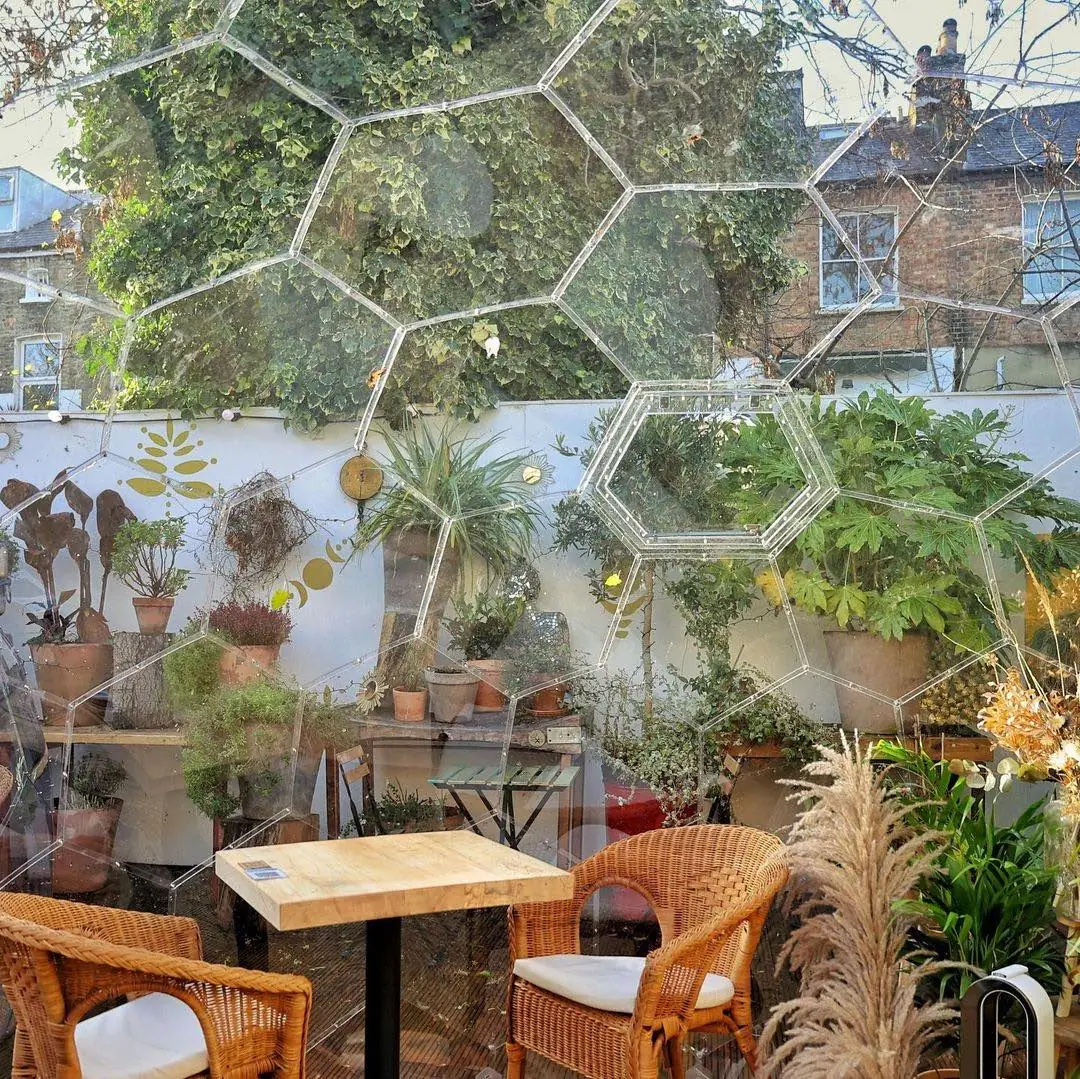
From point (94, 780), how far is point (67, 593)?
56 cm

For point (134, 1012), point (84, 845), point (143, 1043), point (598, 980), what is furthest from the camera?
point (84, 845)

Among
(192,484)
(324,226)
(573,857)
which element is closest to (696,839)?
(573,857)

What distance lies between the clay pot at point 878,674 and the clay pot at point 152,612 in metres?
1.96

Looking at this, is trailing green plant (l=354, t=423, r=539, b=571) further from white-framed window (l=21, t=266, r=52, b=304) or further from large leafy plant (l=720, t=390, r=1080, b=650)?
white-framed window (l=21, t=266, r=52, b=304)

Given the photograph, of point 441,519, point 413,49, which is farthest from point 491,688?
point 413,49

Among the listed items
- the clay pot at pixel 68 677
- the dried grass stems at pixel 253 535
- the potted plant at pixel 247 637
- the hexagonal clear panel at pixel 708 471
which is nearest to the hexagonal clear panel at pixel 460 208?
the hexagonal clear panel at pixel 708 471

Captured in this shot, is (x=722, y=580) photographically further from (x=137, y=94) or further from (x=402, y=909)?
(x=137, y=94)

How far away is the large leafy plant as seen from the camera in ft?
10.9

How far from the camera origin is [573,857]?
347 centimetres

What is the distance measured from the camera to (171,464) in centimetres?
355

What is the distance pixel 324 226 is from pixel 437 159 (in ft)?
1.30

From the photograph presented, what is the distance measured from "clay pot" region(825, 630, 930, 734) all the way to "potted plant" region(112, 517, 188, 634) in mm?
1959

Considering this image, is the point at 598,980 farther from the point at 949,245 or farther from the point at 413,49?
the point at 413,49

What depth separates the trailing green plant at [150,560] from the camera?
3.53 meters
